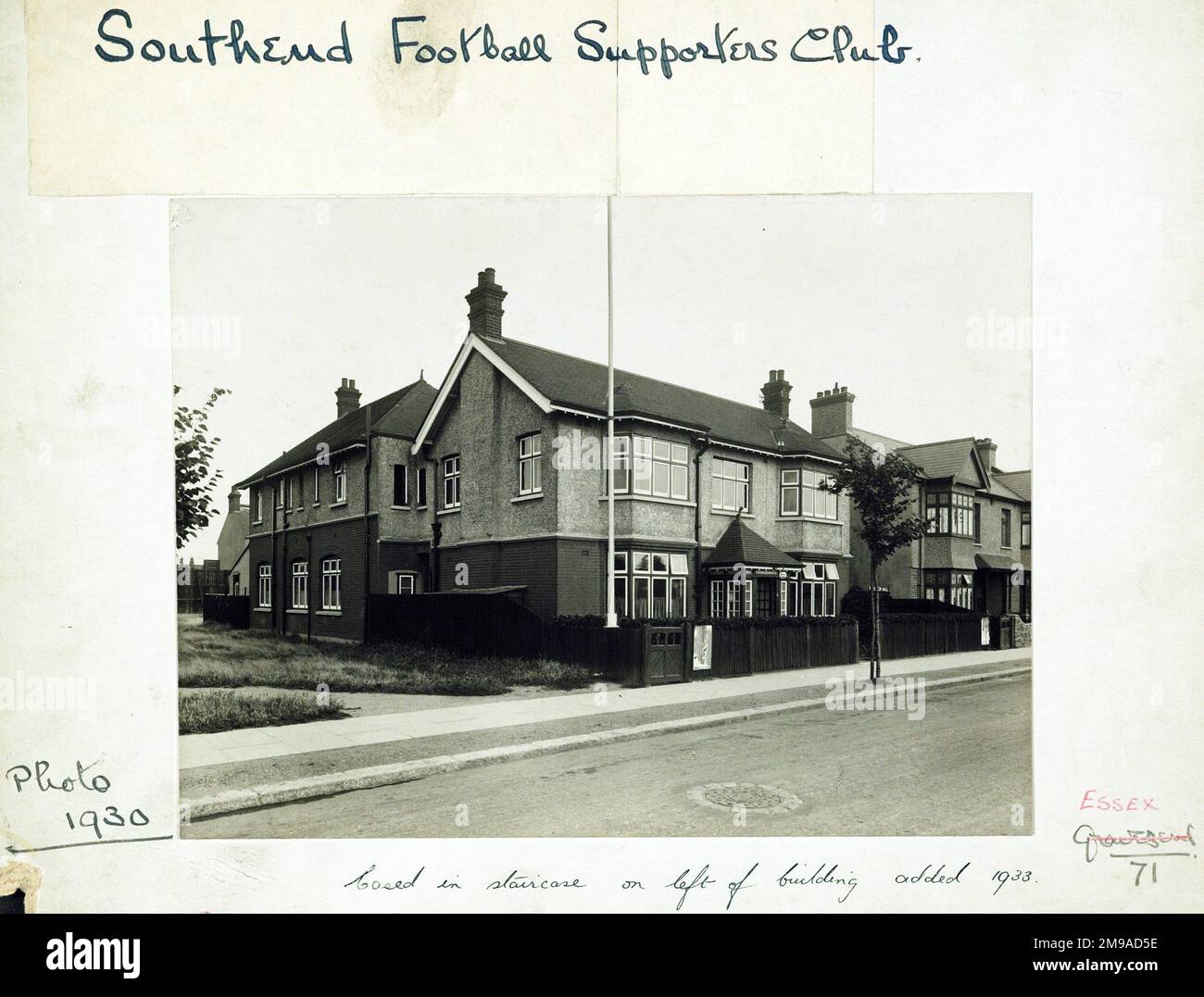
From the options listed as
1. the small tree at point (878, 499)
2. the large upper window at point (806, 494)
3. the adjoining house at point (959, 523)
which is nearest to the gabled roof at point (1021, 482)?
the adjoining house at point (959, 523)

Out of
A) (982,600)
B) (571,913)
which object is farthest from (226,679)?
(982,600)

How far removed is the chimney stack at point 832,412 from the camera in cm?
712

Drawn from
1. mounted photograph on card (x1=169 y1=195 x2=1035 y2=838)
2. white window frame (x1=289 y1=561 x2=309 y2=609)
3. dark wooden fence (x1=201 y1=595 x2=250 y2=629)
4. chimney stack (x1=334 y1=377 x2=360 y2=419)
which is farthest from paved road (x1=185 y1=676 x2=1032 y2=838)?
chimney stack (x1=334 y1=377 x2=360 y2=419)

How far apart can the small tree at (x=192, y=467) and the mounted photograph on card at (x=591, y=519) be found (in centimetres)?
4

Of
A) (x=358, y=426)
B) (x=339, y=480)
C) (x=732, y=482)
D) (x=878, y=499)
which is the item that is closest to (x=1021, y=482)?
(x=878, y=499)

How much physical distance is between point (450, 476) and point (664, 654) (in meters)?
3.79

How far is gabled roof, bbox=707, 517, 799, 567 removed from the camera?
9.02 metres

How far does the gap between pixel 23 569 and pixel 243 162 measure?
148 inches

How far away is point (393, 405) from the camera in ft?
24.9

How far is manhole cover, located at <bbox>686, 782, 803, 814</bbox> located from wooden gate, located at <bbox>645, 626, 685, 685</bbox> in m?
2.99

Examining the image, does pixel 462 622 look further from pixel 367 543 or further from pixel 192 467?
pixel 192 467

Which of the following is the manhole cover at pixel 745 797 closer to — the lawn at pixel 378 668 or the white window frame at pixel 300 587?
the lawn at pixel 378 668

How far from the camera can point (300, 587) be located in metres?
8.41

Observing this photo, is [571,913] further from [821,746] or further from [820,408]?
[820,408]
